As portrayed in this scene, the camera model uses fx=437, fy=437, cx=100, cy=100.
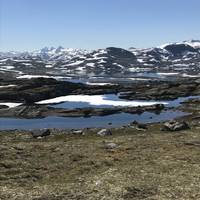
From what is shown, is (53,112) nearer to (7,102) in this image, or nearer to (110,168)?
(7,102)

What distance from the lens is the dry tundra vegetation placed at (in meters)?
34.2

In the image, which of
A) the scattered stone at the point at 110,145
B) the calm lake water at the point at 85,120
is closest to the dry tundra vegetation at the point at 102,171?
the scattered stone at the point at 110,145

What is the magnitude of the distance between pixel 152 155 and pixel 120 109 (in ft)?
335

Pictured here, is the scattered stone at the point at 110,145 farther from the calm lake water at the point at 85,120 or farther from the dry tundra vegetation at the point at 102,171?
the calm lake water at the point at 85,120

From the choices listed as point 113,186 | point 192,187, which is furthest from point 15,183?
point 192,187

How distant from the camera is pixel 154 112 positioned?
14762cm

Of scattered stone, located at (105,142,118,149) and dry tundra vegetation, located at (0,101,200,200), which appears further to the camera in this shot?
scattered stone, located at (105,142,118,149)

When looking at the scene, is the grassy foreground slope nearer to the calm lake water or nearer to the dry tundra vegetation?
the dry tundra vegetation

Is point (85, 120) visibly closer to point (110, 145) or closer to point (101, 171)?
point (110, 145)

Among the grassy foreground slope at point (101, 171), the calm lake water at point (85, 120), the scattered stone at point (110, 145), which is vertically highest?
the grassy foreground slope at point (101, 171)

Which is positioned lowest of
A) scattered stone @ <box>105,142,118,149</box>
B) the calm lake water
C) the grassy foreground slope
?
the calm lake water

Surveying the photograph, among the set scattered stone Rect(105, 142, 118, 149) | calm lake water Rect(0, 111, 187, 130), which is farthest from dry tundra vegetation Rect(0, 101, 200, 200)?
calm lake water Rect(0, 111, 187, 130)

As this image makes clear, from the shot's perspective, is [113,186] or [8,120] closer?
[113,186]

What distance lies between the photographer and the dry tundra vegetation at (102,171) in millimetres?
34188
